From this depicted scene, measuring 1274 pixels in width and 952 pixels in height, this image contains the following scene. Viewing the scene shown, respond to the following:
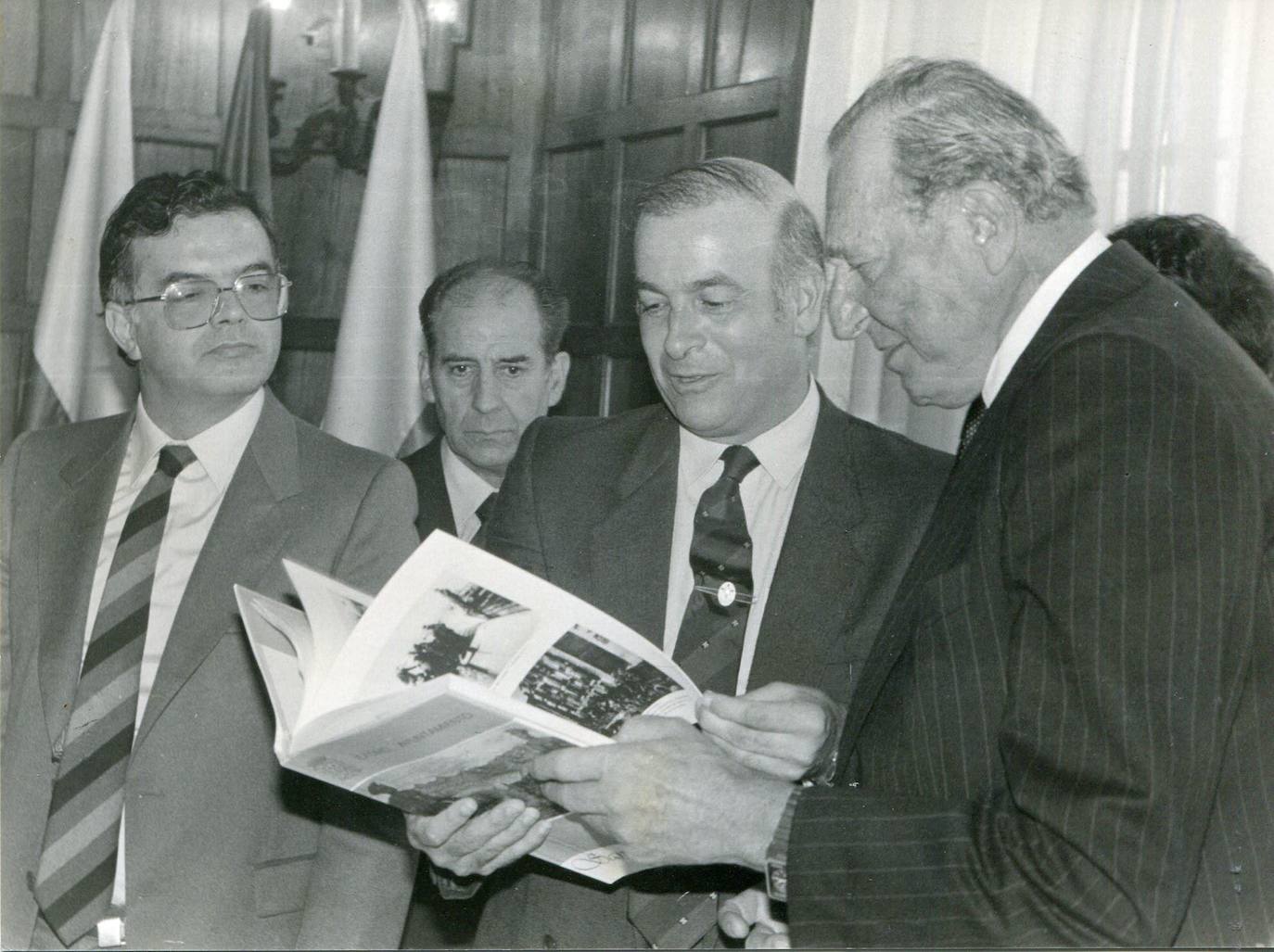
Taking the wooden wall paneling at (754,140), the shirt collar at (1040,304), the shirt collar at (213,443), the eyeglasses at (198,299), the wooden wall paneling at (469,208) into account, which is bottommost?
the shirt collar at (213,443)

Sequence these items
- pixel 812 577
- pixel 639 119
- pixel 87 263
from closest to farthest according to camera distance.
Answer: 1. pixel 812 577
2. pixel 87 263
3. pixel 639 119

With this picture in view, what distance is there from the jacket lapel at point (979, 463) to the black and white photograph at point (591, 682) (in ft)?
0.74

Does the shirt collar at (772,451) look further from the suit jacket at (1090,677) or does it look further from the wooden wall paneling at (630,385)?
the suit jacket at (1090,677)

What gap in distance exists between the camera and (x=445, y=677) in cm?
99

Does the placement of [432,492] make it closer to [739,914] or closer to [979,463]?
[739,914]

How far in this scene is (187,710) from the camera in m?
1.54

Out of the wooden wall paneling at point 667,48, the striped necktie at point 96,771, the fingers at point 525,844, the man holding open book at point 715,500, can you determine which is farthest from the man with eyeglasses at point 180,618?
the wooden wall paneling at point 667,48

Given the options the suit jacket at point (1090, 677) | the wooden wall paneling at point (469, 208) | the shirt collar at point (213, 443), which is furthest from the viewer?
the wooden wall paneling at point (469, 208)

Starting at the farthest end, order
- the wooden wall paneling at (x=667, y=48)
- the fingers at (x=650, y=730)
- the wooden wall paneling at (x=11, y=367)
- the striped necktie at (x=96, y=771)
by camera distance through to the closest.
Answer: the wooden wall paneling at (x=667, y=48) → the wooden wall paneling at (x=11, y=367) → the striped necktie at (x=96, y=771) → the fingers at (x=650, y=730)

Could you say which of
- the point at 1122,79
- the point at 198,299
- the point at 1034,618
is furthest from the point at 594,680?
the point at 1122,79

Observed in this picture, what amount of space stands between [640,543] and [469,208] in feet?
2.30

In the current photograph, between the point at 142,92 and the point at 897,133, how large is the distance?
4.18 feet

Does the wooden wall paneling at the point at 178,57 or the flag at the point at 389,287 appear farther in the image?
the flag at the point at 389,287

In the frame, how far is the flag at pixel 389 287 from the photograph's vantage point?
200 cm
